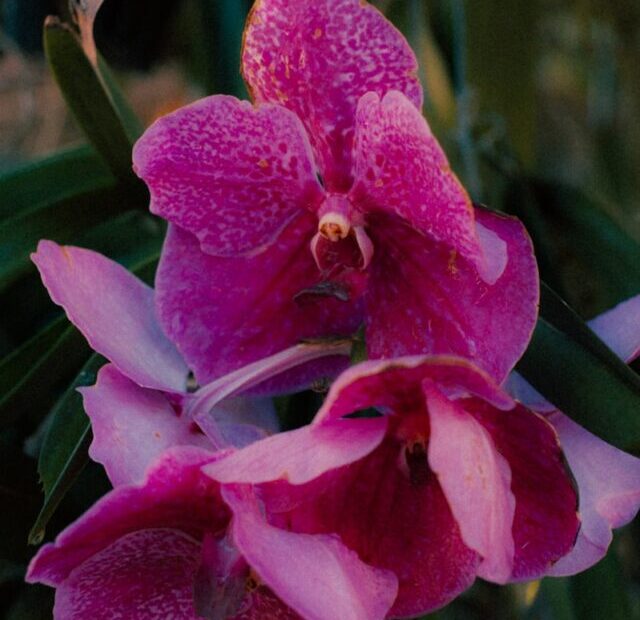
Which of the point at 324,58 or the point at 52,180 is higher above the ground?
the point at 324,58

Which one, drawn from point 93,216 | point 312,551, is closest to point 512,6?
point 93,216

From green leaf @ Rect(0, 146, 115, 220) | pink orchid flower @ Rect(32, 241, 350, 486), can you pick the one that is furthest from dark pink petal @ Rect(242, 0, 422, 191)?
green leaf @ Rect(0, 146, 115, 220)

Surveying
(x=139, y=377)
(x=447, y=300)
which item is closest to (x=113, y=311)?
(x=139, y=377)

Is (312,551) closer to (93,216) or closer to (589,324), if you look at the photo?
(589,324)

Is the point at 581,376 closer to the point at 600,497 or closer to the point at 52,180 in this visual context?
the point at 600,497

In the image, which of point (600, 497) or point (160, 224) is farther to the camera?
point (160, 224)

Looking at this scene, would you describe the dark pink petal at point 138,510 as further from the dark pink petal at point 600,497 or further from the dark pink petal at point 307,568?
the dark pink petal at point 600,497
